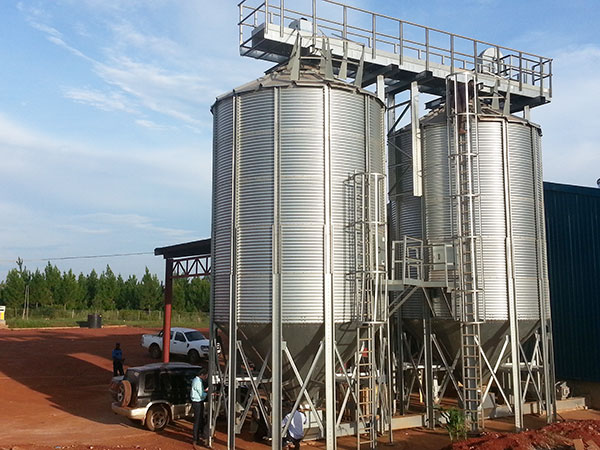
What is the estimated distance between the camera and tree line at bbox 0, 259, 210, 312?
71500 mm

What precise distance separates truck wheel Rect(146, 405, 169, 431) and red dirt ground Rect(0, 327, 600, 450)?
273mm

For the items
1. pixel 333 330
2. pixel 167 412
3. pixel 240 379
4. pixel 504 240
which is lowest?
pixel 167 412

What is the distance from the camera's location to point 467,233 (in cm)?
1839

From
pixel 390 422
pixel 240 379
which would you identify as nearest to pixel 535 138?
pixel 390 422

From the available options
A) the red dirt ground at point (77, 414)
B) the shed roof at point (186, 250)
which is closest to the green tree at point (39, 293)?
the red dirt ground at point (77, 414)

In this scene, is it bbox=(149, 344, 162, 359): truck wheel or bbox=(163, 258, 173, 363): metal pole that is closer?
bbox=(163, 258, 173, 363): metal pole

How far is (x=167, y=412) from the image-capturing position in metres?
18.7

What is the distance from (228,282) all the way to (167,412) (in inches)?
218

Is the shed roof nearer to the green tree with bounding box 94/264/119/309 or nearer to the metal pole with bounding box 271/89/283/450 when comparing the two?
the metal pole with bounding box 271/89/283/450

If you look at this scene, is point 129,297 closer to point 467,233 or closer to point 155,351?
point 155,351

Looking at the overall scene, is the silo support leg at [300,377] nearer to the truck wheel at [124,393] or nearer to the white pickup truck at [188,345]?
the truck wheel at [124,393]

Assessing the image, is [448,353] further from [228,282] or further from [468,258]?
[228,282]

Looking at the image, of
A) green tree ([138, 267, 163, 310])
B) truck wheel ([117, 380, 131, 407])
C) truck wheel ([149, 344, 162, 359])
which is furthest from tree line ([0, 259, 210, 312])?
truck wheel ([117, 380, 131, 407])

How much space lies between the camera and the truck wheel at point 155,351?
34.7m
